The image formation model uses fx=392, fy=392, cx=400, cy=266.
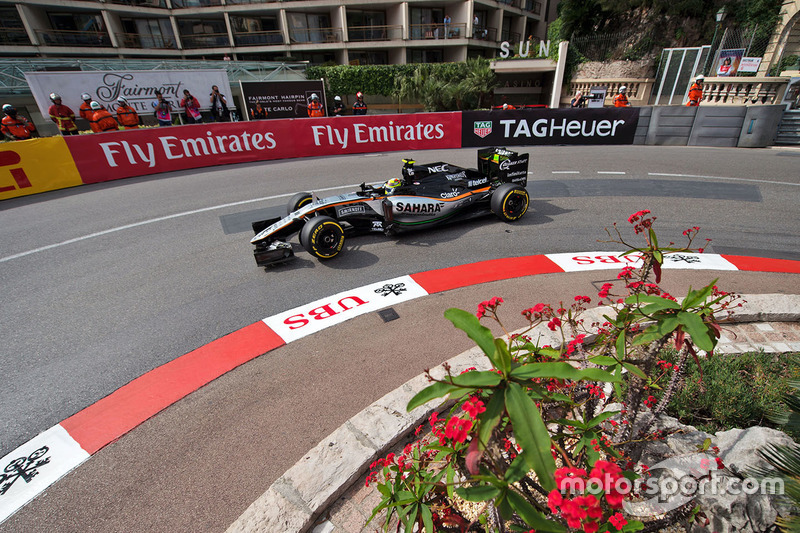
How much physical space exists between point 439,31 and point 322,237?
30.2 m

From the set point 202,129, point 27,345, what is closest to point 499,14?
point 202,129

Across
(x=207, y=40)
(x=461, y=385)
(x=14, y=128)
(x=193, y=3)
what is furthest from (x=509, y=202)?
(x=193, y=3)

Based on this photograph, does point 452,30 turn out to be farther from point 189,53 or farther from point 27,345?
point 27,345

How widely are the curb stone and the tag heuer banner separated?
41.0 ft

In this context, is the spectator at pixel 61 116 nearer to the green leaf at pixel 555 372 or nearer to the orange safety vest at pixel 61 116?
the orange safety vest at pixel 61 116

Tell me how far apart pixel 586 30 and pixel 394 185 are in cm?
2675

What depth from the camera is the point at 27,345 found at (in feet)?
14.8

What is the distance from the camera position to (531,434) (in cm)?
134

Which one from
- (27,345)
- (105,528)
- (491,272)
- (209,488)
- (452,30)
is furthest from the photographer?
(452,30)

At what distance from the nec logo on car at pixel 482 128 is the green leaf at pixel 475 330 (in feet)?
46.5

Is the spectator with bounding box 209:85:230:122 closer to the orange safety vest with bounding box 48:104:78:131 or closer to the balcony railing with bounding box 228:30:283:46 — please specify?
the orange safety vest with bounding box 48:104:78:131

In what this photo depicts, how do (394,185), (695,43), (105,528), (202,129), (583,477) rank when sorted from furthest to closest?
(695,43), (202,129), (394,185), (105,528), (583,477)

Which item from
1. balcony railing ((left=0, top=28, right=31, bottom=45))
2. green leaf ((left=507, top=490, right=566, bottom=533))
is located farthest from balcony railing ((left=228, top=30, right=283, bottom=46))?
green leaf ((left=507, top=490, right=566, bottom=533))

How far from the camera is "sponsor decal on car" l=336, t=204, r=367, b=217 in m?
6.36
